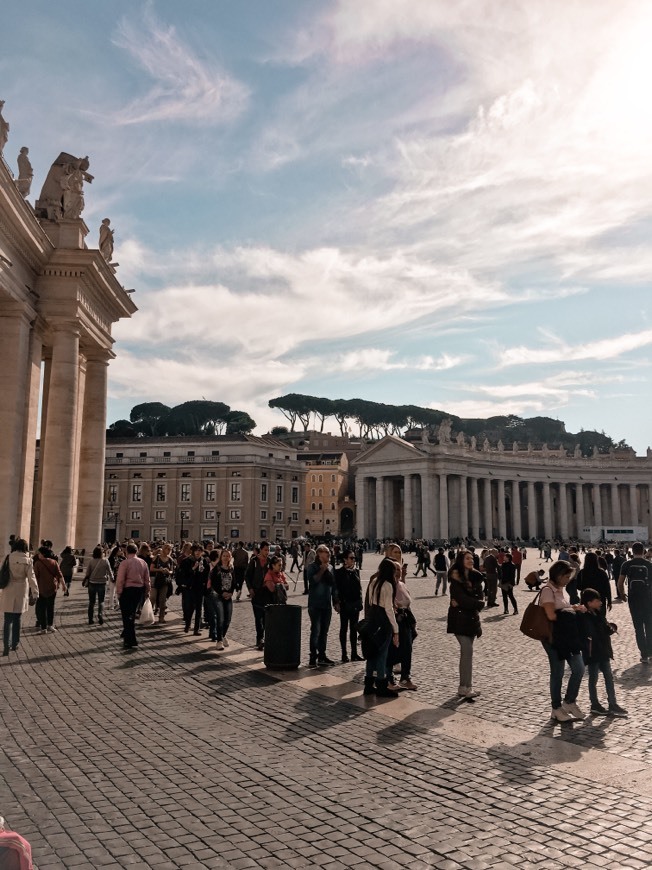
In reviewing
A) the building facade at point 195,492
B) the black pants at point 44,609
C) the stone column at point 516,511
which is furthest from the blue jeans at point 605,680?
the stone column at point 516,511

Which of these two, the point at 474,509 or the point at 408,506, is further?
the point at 474,509

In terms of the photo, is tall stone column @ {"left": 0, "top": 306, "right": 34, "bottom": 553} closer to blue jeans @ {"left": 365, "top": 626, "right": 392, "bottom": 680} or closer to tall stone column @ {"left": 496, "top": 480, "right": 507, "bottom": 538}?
blue jeans @ {"left": 365, "top": 626, "right": 392, "bottom": 680}

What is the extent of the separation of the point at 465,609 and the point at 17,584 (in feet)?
22.5

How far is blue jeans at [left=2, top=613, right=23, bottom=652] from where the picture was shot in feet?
36.6

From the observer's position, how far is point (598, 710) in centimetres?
815

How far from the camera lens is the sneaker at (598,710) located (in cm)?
811

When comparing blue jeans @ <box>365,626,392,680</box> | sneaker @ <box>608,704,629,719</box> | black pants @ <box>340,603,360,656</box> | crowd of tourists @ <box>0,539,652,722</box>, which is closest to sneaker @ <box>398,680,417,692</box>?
crowd of tourists @ <box>0,539,652,722</box>

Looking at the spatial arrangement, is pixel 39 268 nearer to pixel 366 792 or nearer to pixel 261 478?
pixel 366 792

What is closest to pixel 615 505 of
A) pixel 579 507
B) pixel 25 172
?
pixel 579 507

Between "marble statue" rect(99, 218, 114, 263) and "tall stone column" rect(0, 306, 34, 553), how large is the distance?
6.06 meters

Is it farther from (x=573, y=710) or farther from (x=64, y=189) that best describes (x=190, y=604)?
(x=64, y=189)

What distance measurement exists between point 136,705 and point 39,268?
1742cm

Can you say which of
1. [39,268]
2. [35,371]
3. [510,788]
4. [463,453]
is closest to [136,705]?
[510,788]

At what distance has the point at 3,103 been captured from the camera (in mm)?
18094
